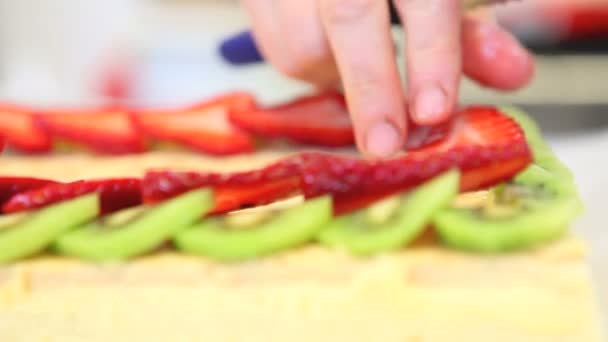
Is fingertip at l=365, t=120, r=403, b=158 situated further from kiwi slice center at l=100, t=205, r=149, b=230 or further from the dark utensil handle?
the dark utensil handle

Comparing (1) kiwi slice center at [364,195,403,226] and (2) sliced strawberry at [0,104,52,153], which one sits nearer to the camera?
(1) kiwi slice center at [364,195,403,226]

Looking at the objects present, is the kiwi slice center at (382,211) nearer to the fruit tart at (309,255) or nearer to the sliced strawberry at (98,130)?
the fruit tart at (309,255)

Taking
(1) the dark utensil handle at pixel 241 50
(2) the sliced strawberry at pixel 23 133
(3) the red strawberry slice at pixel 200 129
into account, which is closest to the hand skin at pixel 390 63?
(3) the red strawberry slice at pixel 200 129

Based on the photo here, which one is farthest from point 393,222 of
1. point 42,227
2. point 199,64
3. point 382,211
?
point 199,64

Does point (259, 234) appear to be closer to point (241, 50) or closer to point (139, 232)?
point (139, 232)

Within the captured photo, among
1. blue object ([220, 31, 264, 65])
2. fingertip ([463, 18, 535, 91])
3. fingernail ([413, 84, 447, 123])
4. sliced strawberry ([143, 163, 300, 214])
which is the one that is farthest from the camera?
blue object ([220, 31, 264, 65])

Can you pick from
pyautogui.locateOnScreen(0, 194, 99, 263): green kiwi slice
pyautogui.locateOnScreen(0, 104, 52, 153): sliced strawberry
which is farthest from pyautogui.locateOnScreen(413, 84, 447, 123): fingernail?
pyautogui.locateOnScreen(0, 104, 52, 153): sliced strawberry
